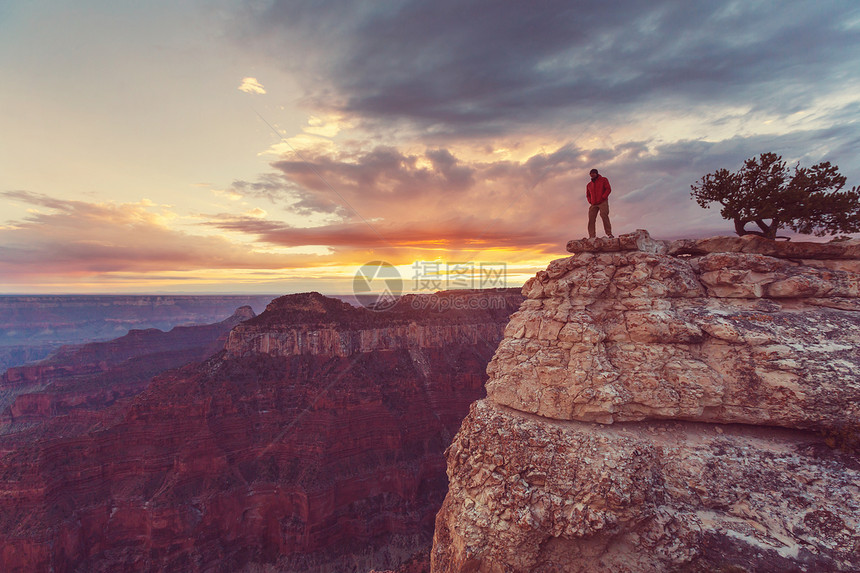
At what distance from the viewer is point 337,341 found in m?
47.2

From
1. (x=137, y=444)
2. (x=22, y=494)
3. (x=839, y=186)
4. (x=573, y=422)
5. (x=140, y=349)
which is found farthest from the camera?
(x=140, y=349)

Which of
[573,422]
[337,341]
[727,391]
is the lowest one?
[337,341]

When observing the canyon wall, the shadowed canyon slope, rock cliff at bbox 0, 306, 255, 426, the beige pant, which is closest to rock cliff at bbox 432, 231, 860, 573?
the beige pant

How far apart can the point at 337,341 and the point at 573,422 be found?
138 feet

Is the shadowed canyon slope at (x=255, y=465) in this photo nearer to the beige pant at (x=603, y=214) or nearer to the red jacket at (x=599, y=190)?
the beige pant at (x=603, y=214)

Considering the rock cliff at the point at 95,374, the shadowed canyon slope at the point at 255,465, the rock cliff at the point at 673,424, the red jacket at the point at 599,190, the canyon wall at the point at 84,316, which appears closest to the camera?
the rock cliff at the point at 673,424

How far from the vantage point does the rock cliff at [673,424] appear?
690 centimetres

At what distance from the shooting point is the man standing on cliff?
1136cm

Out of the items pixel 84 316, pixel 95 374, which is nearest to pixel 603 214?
pixel 95 374

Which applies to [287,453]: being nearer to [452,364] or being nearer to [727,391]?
[452,364]

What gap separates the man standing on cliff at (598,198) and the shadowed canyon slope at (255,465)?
33922mm

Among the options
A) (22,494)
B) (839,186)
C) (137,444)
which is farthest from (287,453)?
(839,186)

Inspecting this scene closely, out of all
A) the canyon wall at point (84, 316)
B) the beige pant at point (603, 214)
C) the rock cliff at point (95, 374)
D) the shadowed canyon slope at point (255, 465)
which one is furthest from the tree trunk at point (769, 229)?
the canyon wall at point (84, 316)

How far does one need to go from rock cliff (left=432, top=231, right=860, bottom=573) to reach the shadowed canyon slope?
29.6 m
